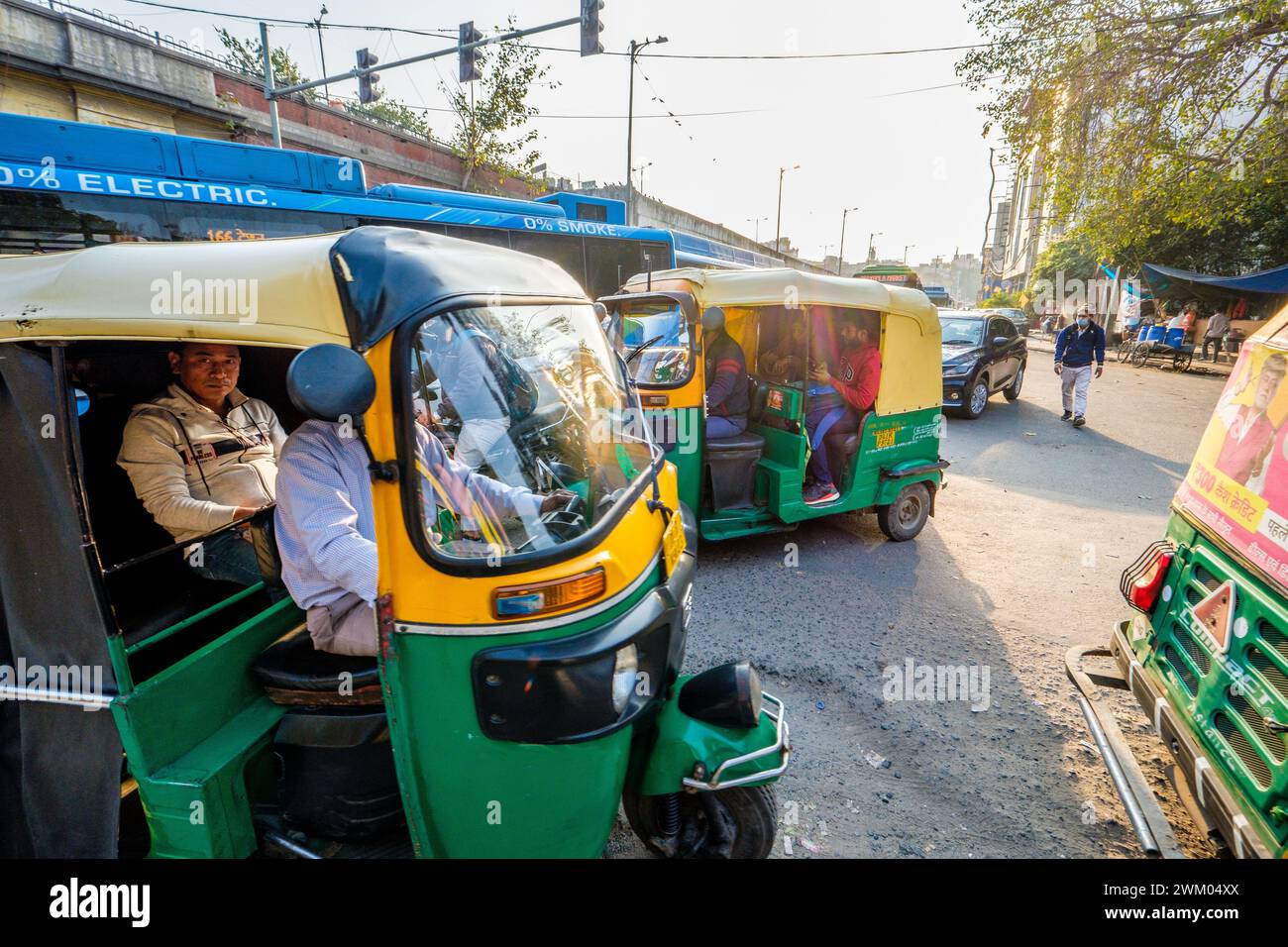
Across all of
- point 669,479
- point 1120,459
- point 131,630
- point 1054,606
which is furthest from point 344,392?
point 1120,459

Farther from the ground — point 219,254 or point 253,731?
point 219,254

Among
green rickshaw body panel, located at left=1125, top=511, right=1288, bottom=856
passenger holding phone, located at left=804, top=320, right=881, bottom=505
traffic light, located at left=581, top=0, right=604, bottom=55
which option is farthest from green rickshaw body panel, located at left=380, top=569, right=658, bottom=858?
traffic light, located at left=581, top=0, right=604, bottom=55

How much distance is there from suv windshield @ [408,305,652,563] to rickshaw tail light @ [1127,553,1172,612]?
235cm

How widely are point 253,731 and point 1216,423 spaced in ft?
13.3

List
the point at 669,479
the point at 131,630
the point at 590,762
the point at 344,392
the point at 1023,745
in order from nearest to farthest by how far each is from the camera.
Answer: the point at 344,392 < the point at 590,762 < the point at 131,630 < the point at 669,479 < the point at 1023,745

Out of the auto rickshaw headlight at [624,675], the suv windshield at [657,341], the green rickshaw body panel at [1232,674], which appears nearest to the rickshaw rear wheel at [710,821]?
the auto rickshaw headlight at [624,675]

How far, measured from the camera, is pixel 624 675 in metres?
1.91

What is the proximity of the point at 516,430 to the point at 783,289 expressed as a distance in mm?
3452

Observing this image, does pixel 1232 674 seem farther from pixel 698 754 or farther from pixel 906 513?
pixel 906 513

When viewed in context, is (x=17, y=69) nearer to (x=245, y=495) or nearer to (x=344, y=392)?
(x=245, y=495)

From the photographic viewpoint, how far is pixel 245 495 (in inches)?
120

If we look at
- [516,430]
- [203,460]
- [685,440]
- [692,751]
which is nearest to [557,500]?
[516,430]

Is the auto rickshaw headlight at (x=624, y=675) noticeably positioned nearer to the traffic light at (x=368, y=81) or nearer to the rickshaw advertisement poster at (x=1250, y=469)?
the rickshaw advertisement poster at (x=1250, y=469)

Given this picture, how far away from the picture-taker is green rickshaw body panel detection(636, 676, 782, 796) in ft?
6.91
